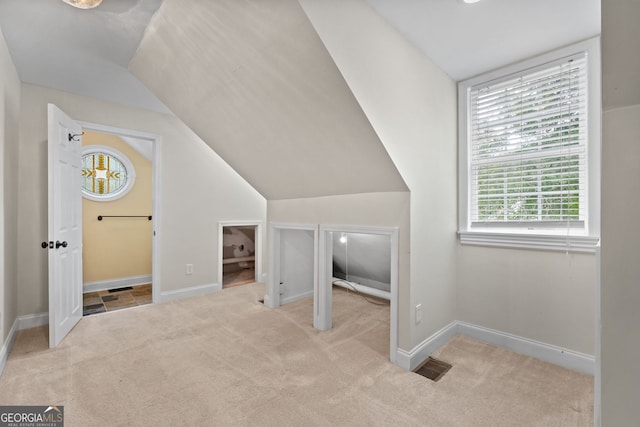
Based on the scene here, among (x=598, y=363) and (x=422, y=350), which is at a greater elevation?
(x=598, y=363)

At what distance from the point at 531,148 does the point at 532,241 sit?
726 millimetres

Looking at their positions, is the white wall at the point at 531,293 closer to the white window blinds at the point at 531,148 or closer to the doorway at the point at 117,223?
the white window blinds at the point at 531,148

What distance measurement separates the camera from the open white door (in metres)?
2.28

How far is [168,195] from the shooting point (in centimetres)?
354

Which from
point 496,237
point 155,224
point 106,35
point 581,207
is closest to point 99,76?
point 106,35

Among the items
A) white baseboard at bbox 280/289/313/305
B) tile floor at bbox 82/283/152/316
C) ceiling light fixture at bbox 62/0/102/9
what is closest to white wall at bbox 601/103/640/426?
ceiling light fixture at bbox 62/0/102/9

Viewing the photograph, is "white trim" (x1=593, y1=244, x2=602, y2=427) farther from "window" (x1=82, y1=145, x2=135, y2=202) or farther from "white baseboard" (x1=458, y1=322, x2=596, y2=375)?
"window" (x1=82, y1=145, x2=135, y2=202)

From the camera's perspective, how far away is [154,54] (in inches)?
84.7

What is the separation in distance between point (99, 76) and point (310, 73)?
2273 millimetres

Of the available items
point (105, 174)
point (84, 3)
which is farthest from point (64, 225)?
point (105, 174)

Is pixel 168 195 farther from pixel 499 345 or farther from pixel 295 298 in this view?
pixel 499 345

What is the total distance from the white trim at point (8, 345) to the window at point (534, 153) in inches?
143

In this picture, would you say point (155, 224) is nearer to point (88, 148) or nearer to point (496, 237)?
point (88, 148)

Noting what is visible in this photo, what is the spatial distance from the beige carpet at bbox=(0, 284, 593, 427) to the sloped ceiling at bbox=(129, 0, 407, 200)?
1324 mm
